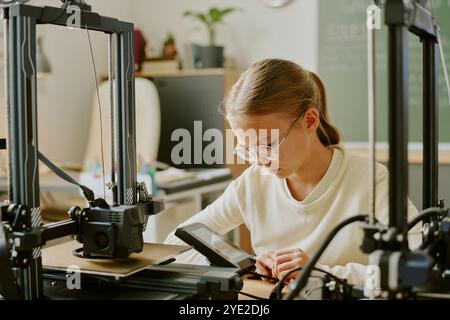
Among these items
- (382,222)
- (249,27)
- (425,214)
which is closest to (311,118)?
(382,222)

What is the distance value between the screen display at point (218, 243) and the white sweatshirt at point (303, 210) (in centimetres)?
19

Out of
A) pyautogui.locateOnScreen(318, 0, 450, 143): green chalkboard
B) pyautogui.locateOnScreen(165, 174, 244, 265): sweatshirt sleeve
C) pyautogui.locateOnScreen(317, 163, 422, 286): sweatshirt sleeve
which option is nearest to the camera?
pyautogui.locateOnScreen(317, 163, 422, 286): sweatshirt sleeve

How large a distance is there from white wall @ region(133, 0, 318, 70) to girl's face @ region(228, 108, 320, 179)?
8.24 ft

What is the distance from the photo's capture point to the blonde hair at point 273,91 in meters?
1.39

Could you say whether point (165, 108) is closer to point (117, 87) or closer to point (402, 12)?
point (117, 87)

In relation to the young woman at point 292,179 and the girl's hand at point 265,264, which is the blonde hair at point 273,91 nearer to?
the young woman at point 292,179

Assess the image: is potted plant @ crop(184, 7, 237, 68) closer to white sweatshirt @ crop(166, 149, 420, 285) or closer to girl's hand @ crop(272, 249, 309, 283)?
white sweatshirt @ crop(166, 149, 420, 285)

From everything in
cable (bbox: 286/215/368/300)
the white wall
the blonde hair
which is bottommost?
cable (bbox: 286/215/368/300)

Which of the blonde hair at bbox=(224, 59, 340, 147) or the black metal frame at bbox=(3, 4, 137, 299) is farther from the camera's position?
the blonde hair at bbox=(224, 59, 340, 147)

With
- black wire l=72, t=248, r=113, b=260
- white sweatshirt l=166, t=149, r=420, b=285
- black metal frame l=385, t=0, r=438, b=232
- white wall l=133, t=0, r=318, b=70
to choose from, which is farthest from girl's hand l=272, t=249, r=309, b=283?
white wall l=133, t=0, r=318, b=70

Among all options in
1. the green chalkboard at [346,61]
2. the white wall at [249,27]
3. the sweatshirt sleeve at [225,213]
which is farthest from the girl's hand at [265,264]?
the white wall at [249,27]

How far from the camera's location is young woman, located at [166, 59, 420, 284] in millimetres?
1391

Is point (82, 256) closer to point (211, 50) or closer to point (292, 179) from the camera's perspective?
point (292, 179)

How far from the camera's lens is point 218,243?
47.9 inches
